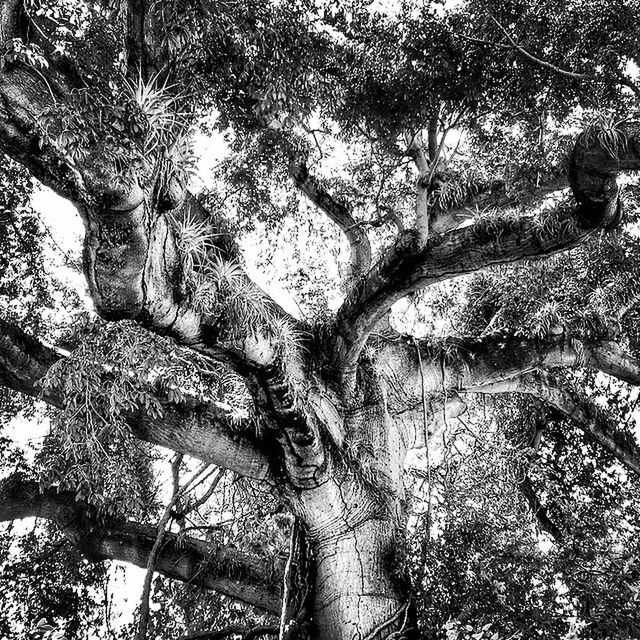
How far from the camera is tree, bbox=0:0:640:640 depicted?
9.11ft

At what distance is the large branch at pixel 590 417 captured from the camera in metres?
6.48

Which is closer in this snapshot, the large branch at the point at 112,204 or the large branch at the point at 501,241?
the large branch at the point at 112,204

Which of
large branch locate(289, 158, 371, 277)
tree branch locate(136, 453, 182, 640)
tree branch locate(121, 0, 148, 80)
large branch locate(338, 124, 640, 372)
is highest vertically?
large branch locate(289, 158, 371, 277)

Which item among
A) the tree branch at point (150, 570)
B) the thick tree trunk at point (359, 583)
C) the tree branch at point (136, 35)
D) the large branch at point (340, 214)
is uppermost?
the large branch at point (340, 214)

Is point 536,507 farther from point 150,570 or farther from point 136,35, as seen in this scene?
point 136,35

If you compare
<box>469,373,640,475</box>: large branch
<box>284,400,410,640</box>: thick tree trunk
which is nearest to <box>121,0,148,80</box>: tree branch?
<box>284,400,410,640</box>: thick tree trunk

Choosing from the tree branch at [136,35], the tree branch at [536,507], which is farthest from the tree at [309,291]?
the tree branch at [536,507]

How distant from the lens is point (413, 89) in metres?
4.67

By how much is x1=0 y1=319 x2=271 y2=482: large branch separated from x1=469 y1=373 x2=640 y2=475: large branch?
11.3ft

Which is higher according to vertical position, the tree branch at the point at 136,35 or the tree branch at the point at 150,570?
the tree branch at the point at 136,35

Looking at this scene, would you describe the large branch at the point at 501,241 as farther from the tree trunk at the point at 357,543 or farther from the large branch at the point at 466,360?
the tree trunk at the point at 357,543

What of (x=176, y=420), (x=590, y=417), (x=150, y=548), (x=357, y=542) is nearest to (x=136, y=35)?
(x=176, y=420)

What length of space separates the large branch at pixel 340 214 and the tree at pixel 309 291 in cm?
Result: 3

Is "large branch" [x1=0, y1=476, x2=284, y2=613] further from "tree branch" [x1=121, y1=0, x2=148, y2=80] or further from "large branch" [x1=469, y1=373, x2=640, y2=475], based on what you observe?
"tree branch" [x1=121, y1=0, x2=148, y2=80]
